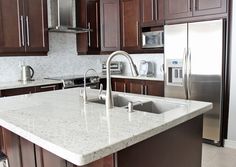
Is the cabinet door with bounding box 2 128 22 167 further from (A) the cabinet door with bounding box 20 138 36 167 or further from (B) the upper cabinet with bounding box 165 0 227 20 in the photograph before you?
(B) the upper cabinet with bounding box 165 0 227 20

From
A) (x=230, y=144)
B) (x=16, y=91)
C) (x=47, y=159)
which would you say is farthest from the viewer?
(x=16, y=91)

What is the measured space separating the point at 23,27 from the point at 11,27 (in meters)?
0.18

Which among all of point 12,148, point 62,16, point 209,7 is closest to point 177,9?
point 209,7

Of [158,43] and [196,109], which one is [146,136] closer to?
[196,109]

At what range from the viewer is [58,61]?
14.8 ft

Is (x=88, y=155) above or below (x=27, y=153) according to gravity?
above

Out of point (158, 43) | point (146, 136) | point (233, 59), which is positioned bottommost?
point (146, 136)

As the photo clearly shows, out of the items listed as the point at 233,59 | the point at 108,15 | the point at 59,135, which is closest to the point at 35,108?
the point at 59,135

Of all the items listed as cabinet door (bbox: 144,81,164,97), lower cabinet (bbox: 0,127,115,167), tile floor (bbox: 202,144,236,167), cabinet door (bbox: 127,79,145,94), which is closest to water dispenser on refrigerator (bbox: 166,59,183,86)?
cabinet door (bbox: 144,81,164,97)

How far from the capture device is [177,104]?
1.87 m

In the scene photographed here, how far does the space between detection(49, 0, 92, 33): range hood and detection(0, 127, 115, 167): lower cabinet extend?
2.58m

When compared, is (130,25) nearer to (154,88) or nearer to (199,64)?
(154,88)

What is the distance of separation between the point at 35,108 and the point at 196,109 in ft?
3.76

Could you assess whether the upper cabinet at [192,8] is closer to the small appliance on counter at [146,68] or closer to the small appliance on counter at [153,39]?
the small appliance on counter at [153,39]
